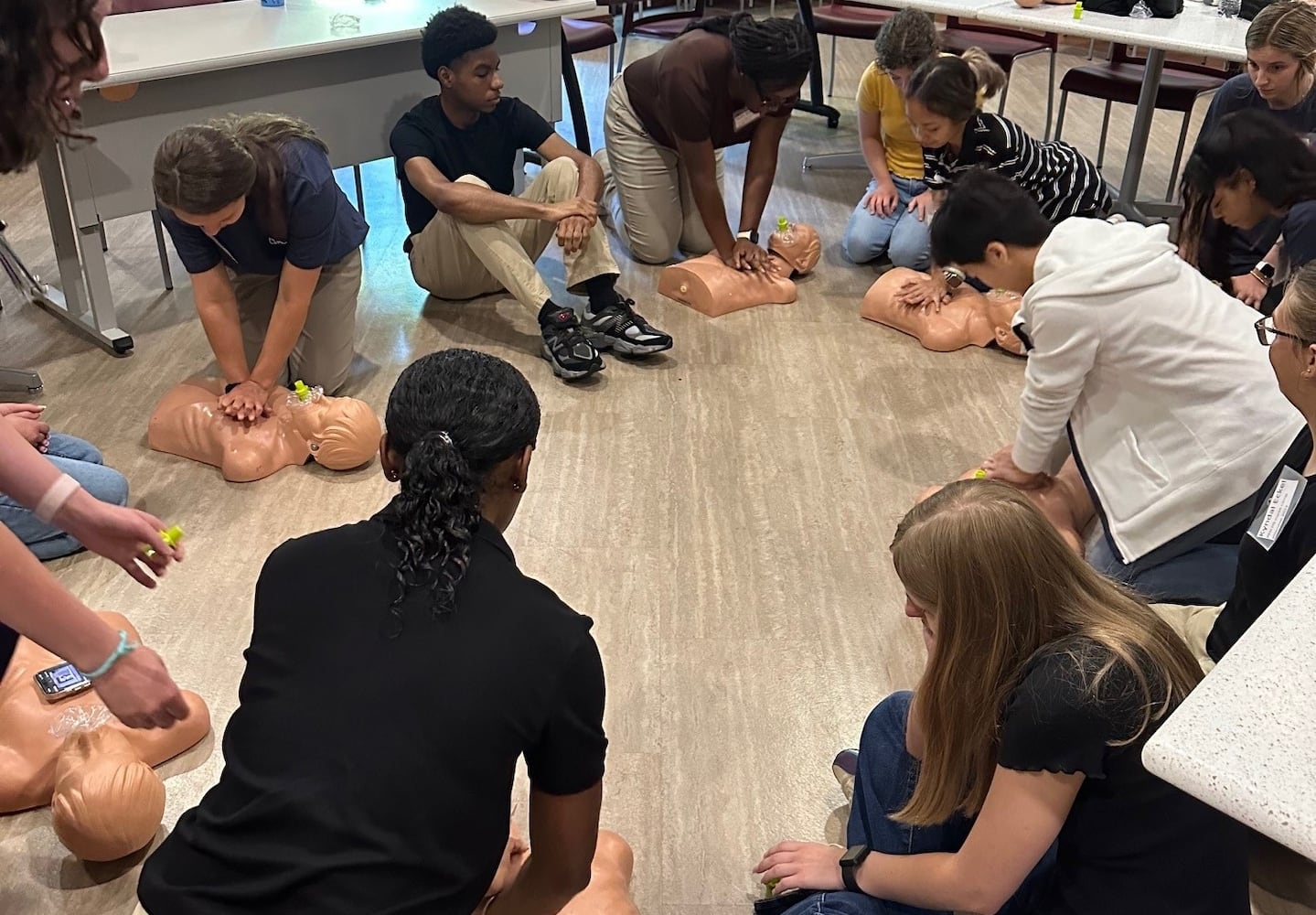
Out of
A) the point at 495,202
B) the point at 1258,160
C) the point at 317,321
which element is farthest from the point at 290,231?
the point at 1258,160

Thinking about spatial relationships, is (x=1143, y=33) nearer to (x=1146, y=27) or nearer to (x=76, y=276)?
(x=1146, y=27)

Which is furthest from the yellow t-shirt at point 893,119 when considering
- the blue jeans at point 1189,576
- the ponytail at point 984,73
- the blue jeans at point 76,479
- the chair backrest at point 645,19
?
the blue jeans at point 76,479

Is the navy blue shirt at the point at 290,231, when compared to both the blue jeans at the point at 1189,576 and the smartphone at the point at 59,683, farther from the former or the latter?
the blue jeans at the point at 1189,576

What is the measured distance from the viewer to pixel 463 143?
325 cm

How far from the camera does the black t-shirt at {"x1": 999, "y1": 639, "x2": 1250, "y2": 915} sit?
1.16 m

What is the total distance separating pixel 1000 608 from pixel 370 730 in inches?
25.2

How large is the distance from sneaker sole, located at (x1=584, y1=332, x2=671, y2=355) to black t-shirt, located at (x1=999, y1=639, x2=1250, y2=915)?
204 centimetres

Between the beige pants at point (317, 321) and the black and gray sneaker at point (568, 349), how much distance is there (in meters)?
0.51

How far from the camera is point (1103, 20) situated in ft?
13.3

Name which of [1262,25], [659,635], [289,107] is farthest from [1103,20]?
[659,635]

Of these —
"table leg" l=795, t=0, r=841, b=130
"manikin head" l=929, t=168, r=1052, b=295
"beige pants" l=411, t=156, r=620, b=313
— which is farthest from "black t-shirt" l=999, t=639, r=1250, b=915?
"table leg" l=795, t=0, r=841, b=130

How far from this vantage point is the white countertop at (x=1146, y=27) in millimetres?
3752

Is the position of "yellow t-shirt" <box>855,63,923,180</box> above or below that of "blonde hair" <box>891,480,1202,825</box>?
below

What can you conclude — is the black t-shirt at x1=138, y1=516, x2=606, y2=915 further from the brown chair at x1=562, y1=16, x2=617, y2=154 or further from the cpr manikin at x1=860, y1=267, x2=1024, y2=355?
the brown chair at x1=562, y1=16, x2=617, y2=154
